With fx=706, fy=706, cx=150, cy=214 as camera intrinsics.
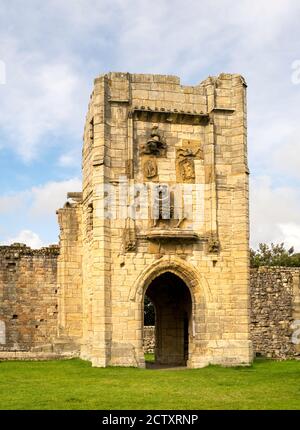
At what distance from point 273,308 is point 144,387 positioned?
1279 cm

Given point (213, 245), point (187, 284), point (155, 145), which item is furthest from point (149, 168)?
Answer: point (187, 284)

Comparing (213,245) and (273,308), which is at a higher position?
(213,245)

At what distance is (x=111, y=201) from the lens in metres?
19.7

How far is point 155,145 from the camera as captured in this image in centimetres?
2008

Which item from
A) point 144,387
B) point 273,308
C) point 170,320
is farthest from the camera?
point 273,308

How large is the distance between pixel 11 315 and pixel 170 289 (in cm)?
569

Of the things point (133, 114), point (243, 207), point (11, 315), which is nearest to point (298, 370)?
point (243, 207)

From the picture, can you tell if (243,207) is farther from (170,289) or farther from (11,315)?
(11,315)

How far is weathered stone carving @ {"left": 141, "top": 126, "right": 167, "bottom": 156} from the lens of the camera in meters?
20.1

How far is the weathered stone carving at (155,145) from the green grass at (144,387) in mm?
6117

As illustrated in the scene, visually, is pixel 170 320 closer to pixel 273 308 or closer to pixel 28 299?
pixel 28 299

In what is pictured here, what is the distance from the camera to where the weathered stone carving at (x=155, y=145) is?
2006 cm
